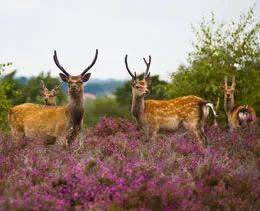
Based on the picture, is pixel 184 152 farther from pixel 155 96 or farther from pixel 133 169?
pixel 155 96

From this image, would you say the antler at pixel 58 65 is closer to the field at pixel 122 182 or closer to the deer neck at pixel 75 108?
the deer neck at pixel 75 108

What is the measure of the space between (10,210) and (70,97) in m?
4.26

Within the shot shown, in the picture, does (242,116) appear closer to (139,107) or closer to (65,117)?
(139,107)

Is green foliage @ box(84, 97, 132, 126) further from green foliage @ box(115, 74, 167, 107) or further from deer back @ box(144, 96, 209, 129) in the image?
deer back @ box(144, 96, 209, 129)

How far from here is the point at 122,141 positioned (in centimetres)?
754

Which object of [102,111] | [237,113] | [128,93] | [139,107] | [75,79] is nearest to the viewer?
[75,79]

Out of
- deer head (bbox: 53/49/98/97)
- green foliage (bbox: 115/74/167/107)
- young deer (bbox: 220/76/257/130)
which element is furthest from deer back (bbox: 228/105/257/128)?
green foliage (bbox: 115/74/167/107)

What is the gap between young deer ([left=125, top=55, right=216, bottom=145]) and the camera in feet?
33.6

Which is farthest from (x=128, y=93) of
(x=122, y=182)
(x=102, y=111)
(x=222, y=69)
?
(x=122, y=182)

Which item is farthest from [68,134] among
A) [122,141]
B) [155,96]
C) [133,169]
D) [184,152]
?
[155,96]

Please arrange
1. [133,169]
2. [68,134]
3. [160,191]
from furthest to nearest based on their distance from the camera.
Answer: [68,134] < [133,169] < [160,191]

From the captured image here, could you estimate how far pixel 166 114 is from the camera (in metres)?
10.3

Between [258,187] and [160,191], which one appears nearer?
[160,191]

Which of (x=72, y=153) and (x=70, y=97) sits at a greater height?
(x=70, y=97)
